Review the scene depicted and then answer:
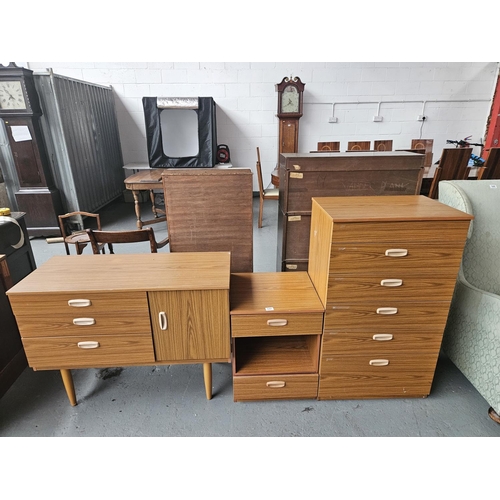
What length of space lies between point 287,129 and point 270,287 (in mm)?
4187

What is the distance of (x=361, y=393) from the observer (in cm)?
173

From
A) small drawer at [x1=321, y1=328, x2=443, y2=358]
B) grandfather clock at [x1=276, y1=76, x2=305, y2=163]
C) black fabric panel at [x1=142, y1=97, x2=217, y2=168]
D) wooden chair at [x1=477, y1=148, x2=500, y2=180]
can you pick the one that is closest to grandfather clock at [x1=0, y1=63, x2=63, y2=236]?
black fabric panel at [x1=142, y1=97, x2=217, y2=168]

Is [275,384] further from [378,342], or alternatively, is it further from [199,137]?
[199,137]

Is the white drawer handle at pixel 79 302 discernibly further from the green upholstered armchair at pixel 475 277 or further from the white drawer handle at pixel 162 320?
the green upholstered armchair at pixel 475 277

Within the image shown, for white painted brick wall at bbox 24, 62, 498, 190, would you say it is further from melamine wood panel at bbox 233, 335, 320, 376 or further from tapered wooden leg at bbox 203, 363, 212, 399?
tapered wooden leg at bbox 203, 363, 212, 399

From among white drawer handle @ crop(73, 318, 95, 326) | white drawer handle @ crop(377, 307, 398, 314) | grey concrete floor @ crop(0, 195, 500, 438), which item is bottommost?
grey concrete floor @ crop(0, 195, 500, 438)

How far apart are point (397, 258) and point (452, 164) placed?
2622mm

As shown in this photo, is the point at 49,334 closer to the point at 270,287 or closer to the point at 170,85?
the point at 270,287

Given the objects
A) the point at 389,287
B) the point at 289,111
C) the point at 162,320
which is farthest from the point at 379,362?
the point at 289,111

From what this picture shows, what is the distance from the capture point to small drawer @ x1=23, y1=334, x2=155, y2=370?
5.05 ft

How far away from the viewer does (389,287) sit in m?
1.50

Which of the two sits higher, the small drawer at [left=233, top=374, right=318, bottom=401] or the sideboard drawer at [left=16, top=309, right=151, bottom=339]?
the sideboard drawer at [left=16, top=309, right=151, bottom=339]

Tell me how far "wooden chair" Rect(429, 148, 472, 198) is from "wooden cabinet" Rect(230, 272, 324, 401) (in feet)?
8.06
